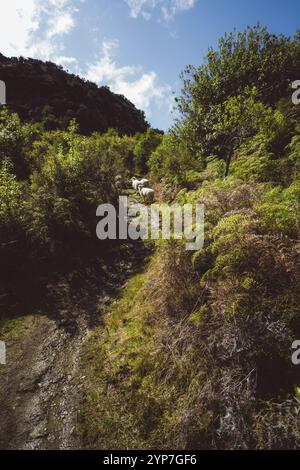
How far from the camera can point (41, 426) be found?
495 cm

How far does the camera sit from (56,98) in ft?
177

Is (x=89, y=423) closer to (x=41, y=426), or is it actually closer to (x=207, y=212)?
(x=41, y=426)

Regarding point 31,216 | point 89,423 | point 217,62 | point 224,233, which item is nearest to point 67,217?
point 31,216

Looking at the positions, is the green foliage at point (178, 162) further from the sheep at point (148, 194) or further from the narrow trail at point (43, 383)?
the narrow trail at point (43, 383)

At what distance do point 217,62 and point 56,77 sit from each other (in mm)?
56873

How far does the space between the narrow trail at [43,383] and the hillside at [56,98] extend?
45017 mm

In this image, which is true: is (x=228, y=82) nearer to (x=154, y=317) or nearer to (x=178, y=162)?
(x=178, y=162)

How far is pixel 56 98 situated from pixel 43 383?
199 feet

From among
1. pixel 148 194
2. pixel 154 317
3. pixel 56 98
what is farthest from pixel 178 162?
pixel 56 98

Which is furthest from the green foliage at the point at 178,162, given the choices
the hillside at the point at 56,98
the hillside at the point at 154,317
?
the hillside at the point at 56,98

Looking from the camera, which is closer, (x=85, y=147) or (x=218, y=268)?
(x=218, y=268)

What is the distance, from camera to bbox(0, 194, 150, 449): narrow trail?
4.79m

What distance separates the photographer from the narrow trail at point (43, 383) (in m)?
4.79
